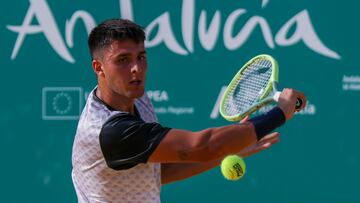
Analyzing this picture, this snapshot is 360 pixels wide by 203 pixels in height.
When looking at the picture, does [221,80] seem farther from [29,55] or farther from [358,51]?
[29,55]

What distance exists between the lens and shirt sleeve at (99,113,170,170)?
292cm

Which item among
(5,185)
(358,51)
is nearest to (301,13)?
(358,51)

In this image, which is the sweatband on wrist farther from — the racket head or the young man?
the racket head

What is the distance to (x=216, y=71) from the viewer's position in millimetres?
5598

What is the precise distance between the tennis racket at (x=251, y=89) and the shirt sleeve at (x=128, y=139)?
53 centimetres

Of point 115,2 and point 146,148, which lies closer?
point 146,148

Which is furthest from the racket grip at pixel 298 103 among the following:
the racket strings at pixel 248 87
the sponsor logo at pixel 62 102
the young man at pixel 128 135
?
the sponsor logo at pixel 62 102

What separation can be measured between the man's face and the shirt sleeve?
110 millimetres

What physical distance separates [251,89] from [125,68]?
30.2 inches

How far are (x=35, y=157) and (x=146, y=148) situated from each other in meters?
3.03

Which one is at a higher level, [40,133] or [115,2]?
[115,2]

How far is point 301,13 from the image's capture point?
5.58 meters

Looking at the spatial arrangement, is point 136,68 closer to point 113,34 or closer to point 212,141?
point 113,34

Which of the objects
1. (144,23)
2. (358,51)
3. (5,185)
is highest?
(144,23)
